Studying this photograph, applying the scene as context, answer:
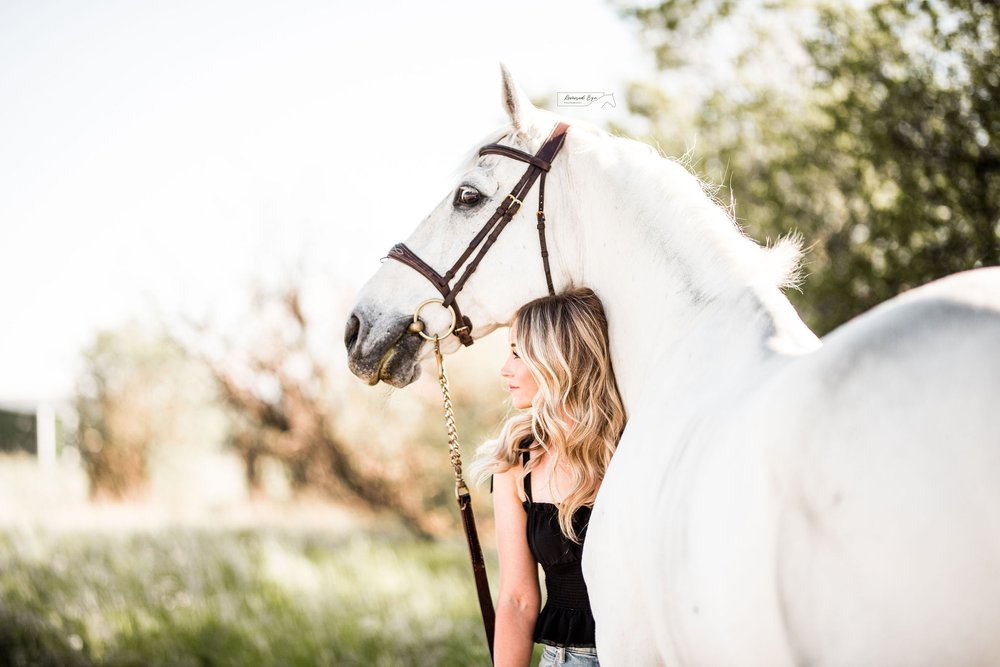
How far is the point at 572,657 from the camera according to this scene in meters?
2.41

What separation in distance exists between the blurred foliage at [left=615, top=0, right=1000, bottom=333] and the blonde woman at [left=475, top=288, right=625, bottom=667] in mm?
4268

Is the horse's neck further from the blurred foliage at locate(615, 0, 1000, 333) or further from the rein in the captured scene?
the blurred foliage at locate(615, 0, 1000, 333)

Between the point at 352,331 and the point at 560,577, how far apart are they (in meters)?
1.09

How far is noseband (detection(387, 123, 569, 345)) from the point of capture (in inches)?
99.0

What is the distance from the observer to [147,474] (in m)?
11.7

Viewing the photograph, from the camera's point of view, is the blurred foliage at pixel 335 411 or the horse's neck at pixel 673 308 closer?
the horse's neck at pixel 673 308

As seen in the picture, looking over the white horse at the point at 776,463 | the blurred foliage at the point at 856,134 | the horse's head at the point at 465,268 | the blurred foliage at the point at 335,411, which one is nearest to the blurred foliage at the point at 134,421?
the blurred foliage at the point at 335,411

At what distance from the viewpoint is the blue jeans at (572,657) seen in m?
2.39

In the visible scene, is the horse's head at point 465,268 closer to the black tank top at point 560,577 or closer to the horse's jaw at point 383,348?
the horse's jaw at point 383,348

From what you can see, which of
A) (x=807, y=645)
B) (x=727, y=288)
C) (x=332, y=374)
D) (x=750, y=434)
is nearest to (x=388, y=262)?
(x=727, y=288)

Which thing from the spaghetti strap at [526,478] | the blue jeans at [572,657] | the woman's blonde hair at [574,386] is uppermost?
the woman's blonde hair at [574,386]

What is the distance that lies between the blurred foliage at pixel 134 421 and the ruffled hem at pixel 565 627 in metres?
9.68

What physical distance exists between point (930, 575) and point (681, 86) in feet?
33.0

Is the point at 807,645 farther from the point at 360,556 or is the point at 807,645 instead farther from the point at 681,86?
the point at 681,86
